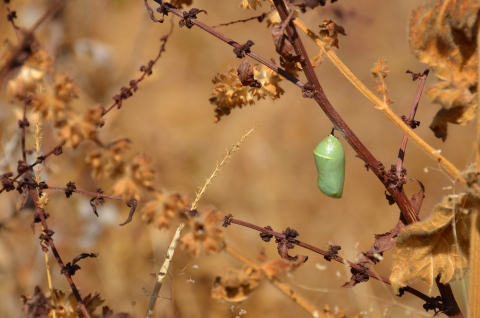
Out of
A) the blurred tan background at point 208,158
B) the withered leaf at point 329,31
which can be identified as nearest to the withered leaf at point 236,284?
the withered leaf at point 329,31

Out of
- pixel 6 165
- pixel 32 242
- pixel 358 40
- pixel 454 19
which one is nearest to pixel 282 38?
pixel 454 19

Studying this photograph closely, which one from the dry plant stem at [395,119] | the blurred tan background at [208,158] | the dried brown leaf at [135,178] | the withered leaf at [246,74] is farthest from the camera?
the blurred tan background at [208,158]

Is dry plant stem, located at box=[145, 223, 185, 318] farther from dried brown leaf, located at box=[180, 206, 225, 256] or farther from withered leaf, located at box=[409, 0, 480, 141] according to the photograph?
withered leaf, located at box=[409, 0, 480, 141]

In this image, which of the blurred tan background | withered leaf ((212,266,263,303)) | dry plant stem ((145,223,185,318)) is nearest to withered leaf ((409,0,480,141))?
withered leaf ((212,266,263,303))

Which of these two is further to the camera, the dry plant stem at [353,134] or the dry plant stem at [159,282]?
the dry plant stem at [159,282]

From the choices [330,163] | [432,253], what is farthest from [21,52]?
[432,253]

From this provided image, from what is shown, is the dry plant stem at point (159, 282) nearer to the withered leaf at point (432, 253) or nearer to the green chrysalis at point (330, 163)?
the green chrysalis at point (330, 163)
